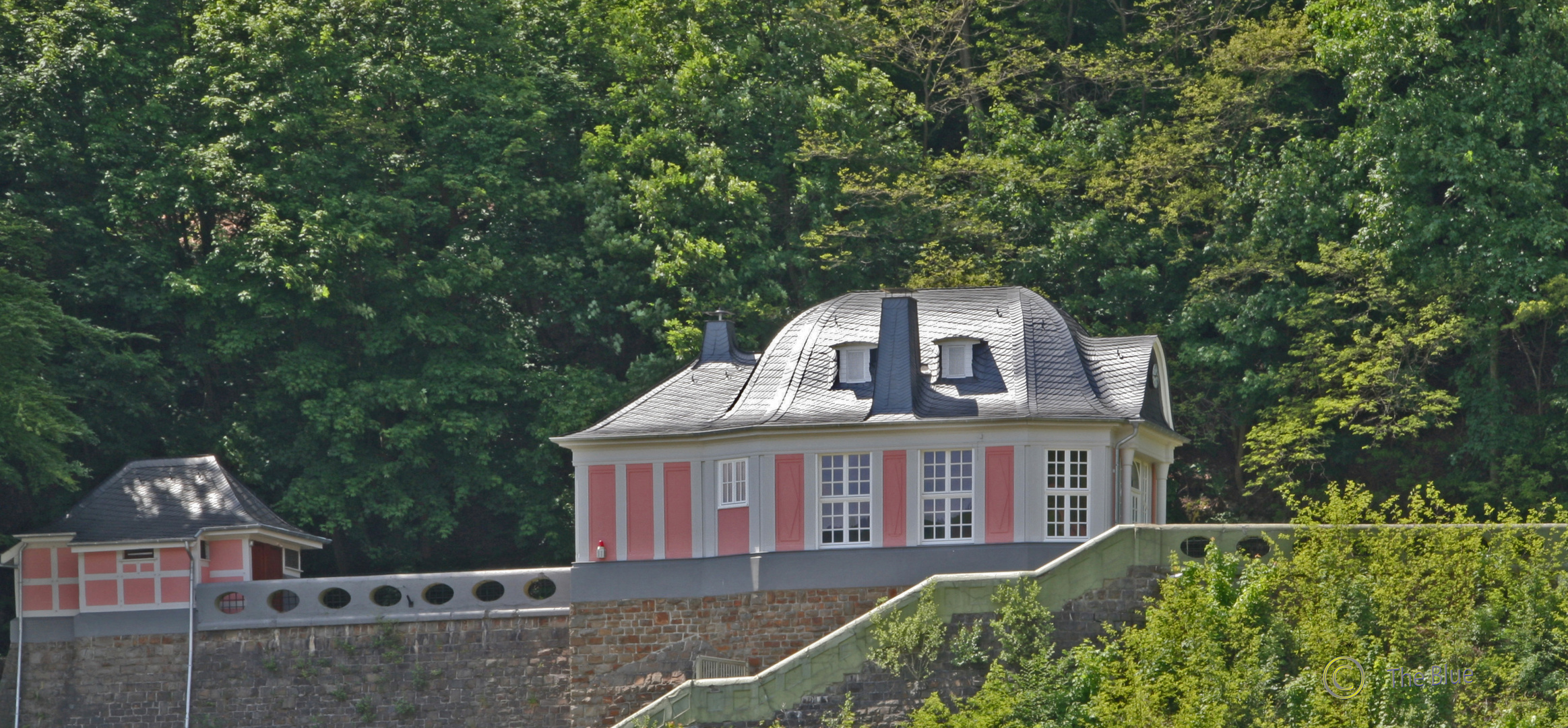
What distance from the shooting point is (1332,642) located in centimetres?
2919

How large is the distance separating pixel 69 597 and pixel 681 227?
14.9m

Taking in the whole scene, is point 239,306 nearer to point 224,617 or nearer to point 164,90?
point 164,90

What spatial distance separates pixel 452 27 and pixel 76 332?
11.0 meters

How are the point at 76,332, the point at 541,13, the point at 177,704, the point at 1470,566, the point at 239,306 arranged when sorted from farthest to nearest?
the point at 541,13 < the point at 239,306 < the point at 76,332 < the point at 177,704 < the point at 1470,566

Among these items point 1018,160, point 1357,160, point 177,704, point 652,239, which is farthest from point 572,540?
point 1357,160

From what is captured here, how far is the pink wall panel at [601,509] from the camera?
37.9m

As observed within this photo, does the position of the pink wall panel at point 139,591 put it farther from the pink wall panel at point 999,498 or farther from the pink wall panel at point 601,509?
the pink wall panel at point 999,498

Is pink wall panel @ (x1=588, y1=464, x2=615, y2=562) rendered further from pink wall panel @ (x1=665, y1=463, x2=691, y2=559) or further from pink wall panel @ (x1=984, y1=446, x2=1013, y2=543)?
pink wall panel @ (x1=984, y1=446, x2=1013, y2=543)

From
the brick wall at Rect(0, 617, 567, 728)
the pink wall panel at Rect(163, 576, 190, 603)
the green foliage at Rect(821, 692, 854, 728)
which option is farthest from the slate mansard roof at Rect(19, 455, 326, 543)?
the green foliage at Rect(821, 692, 854, 728)

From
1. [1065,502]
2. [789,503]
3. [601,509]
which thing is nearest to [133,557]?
[601,509]

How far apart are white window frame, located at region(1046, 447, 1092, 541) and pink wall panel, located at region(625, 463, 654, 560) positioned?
271 inches

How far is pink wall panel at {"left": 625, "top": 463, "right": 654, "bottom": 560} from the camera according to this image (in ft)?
124

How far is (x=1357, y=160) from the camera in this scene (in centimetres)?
4372

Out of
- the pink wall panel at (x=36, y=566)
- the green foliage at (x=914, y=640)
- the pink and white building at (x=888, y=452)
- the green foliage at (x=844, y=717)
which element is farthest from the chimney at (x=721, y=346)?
the pink wall panel at (x=36, y=566)
